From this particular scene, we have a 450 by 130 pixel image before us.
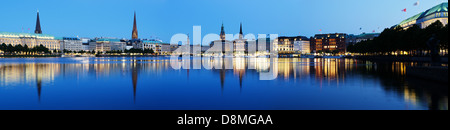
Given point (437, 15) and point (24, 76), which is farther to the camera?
point (437, 15)

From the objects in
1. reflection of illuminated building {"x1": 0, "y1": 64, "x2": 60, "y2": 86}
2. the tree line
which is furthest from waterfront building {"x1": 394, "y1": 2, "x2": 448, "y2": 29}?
reflection of illuminated building {"x1": 0, "y1": 64, "x2": 60, "y2": 86}

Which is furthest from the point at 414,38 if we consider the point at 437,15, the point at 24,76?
the point at 437,15

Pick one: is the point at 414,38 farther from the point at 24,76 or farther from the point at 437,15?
the point at 437,15

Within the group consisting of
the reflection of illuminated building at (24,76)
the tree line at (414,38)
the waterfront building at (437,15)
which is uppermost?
the waterfront building at (437,15)

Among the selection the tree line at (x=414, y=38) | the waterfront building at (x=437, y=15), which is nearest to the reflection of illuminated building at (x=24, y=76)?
the tree line at (x=414, y=38)

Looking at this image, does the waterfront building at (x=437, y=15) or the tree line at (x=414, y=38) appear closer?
the tree line at (x=414, y=38)

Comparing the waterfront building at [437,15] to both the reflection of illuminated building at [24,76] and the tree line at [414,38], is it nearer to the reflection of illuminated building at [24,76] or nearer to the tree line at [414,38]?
the tree line at [414,38]

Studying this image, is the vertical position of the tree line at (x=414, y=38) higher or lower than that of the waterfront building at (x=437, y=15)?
lower

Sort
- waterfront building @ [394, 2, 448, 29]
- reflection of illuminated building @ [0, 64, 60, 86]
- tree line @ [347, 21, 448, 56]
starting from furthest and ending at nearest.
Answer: waterfront building @ [394, 2, 448, 29], tree line @ [347, 21, 448, 56], reflection of illuminated building @ [0, 64, 60, 86]

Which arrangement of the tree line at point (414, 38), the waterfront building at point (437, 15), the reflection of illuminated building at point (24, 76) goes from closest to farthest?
1. the reflection of illuminated building at point (24, 76)
2. the tree line at point (414, 38)
3. the waterfront building at point (437, 15)

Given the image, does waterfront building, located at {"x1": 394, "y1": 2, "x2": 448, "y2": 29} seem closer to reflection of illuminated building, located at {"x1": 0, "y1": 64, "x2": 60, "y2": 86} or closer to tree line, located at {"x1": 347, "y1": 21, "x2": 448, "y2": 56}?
tree line, located at {"x1": 347, "y1": 21, "x2": 448, "y2": 56}

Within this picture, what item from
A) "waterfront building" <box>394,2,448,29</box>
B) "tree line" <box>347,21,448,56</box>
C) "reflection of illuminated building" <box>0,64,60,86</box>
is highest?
"waterfront building" <box>394,2,448,29</box>
